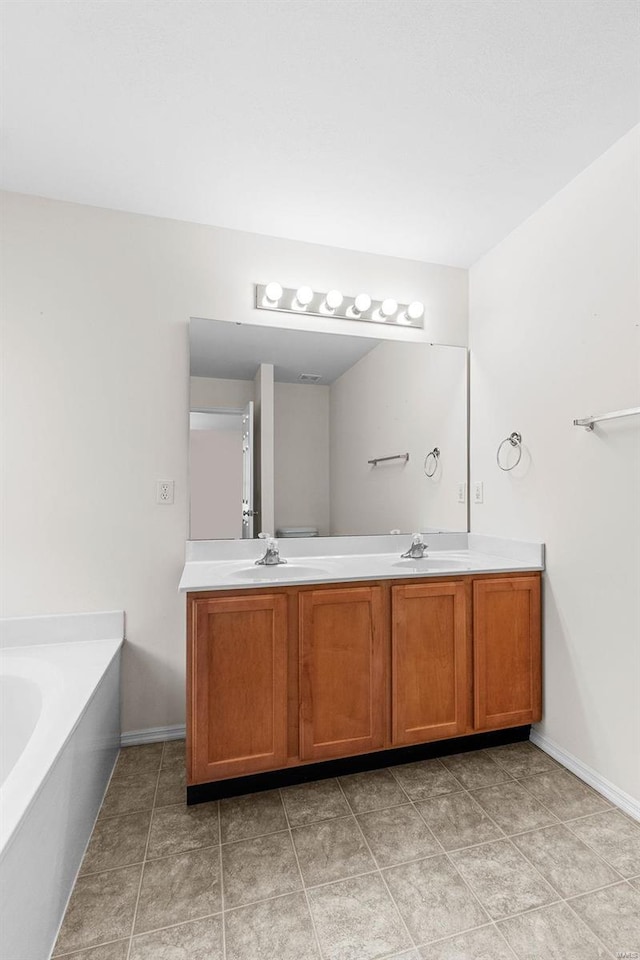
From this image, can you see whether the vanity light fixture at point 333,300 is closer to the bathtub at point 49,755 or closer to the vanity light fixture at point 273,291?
the vanity light fixture at point 273,291

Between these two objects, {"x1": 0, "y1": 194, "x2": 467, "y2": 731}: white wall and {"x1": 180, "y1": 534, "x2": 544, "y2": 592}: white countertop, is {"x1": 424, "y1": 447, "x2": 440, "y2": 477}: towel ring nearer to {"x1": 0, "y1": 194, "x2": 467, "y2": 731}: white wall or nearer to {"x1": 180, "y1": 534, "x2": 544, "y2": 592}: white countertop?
{"x1": 180, "y1": 534, "x2": 544, "y2": 592}: white countertop

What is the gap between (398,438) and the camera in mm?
2609

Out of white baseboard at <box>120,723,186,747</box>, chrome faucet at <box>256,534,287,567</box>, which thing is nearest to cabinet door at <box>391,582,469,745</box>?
chrome faucet at <box>256,534,287,567</box>

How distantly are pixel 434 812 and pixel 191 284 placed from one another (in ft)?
7.91

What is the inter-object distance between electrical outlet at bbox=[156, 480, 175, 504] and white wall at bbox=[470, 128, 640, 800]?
161 cm

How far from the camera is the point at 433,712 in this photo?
2.00 m

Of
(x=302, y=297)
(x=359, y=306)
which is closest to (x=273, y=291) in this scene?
(x=302, y=297)

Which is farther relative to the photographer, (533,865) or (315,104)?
(315,104)

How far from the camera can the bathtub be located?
0.99 meters

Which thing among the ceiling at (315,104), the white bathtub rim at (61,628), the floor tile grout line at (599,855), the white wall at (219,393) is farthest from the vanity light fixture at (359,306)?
the floor tile grout line at (599,855)

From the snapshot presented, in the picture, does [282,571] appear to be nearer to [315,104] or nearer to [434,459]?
[434,459]

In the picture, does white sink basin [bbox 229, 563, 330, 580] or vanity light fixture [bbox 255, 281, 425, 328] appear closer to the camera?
white sink basin [bbox 229, 563, 330, 580]

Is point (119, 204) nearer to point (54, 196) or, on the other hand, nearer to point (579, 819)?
point (54, 196)

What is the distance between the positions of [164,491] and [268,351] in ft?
2.78
